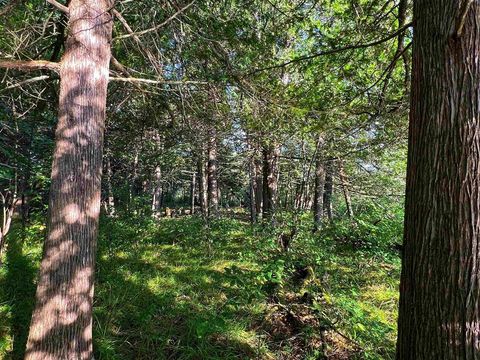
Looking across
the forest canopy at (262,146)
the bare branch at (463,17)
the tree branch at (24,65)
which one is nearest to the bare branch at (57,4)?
the forest canopy at (262,146)

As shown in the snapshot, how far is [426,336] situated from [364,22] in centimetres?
323

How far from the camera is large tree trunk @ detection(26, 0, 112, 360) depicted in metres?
2.59

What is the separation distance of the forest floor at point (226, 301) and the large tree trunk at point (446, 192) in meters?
1.59

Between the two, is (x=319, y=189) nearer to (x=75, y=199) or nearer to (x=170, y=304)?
(x=170, y=304)

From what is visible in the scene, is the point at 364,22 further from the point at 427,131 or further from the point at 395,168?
the point at 395,168

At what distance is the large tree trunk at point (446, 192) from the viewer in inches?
53.4

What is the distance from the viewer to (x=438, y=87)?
146 centimetres

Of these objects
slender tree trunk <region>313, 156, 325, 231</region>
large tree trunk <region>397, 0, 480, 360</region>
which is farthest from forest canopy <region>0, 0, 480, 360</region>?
slender tree trunk <region>313, 156, 325, 231</region>

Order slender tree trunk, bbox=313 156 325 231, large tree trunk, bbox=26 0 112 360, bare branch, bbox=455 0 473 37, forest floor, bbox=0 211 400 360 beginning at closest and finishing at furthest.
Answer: bare branch, bbox=455 0 473 37 → large tree trunk, bbox=26 0 112 360 → forest floor, bbox=0 211 400 360 → slender tree trunk, bbox=313 156 325 231

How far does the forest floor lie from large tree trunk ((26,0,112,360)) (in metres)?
0.71

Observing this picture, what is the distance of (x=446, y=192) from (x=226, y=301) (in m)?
3.24

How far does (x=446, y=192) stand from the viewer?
1.41 m

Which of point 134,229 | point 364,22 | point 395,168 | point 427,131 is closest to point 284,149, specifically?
point 395,168

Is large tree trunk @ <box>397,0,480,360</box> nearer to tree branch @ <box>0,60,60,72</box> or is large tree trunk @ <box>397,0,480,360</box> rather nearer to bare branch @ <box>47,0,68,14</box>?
bare branch @ <box>47,0,68,14</box>
